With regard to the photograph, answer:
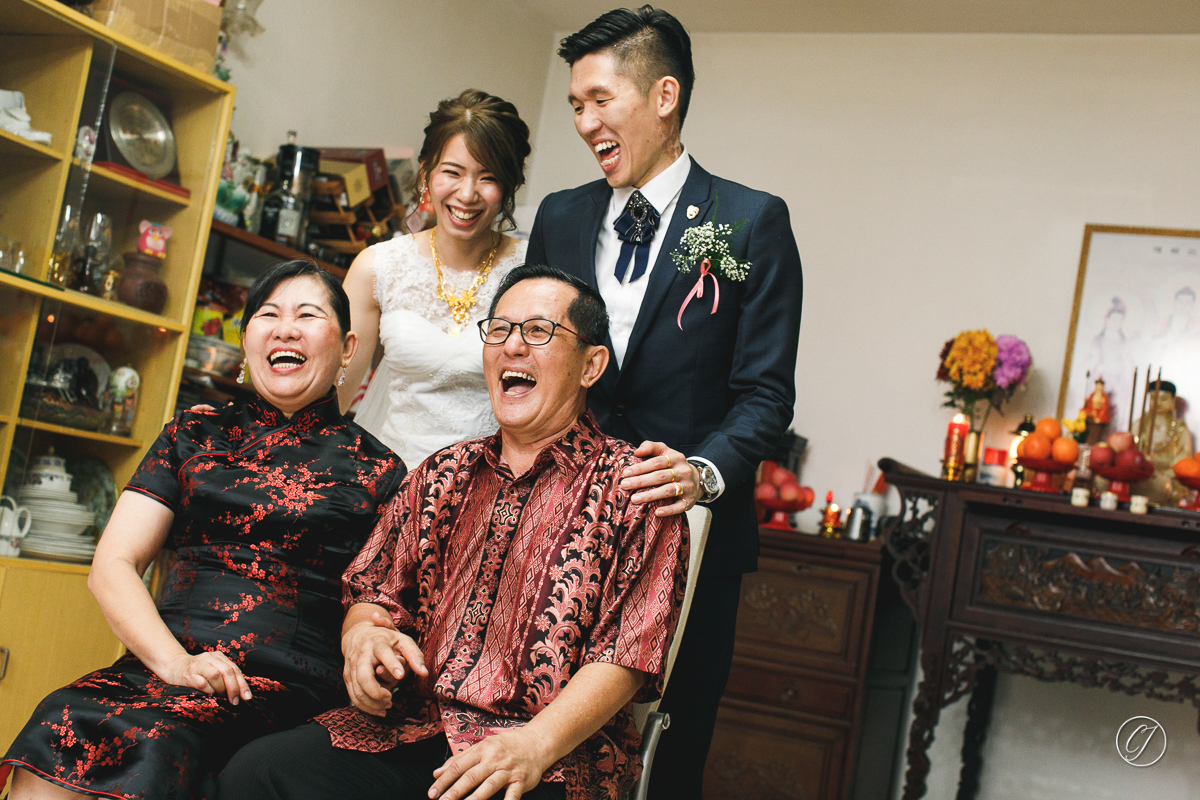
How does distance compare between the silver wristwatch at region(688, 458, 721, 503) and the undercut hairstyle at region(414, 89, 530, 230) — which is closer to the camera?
the silver wristwatch at region(688, 458, 721, 503)

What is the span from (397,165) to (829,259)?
179cm

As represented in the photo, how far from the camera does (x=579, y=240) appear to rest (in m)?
1.82

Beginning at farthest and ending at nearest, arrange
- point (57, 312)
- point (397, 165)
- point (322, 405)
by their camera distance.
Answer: point (397, 165)
point (57, 312)
point (322, 405)

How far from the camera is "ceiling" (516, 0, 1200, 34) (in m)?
3.78

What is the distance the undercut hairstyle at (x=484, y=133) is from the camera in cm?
203

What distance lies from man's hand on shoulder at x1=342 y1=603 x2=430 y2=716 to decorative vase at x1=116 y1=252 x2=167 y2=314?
70.8 inches

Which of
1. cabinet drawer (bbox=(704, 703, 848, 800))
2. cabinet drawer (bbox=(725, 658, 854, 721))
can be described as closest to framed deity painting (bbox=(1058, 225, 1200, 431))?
cabinet drawer (bbox=(725, 658, 854, 721))

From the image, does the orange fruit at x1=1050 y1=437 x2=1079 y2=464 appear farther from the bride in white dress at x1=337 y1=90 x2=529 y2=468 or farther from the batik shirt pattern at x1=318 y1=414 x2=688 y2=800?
the batik shirt pattern at x1=318 y1=414 x2=688 y2=800

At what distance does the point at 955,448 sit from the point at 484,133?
2.23m

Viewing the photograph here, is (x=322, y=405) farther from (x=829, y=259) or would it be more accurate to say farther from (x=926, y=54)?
(x=926, y=54)

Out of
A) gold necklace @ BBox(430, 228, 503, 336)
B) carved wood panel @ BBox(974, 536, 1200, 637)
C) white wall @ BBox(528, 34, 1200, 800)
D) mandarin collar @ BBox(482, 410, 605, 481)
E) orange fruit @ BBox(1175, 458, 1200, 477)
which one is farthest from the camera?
white wall @ BBox(528, 34, 1200, 800)

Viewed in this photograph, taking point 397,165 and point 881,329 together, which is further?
point 881,329

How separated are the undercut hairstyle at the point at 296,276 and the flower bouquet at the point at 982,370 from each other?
2620 millimetres

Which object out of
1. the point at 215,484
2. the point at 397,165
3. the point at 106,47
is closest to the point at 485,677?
the point at 215,484
